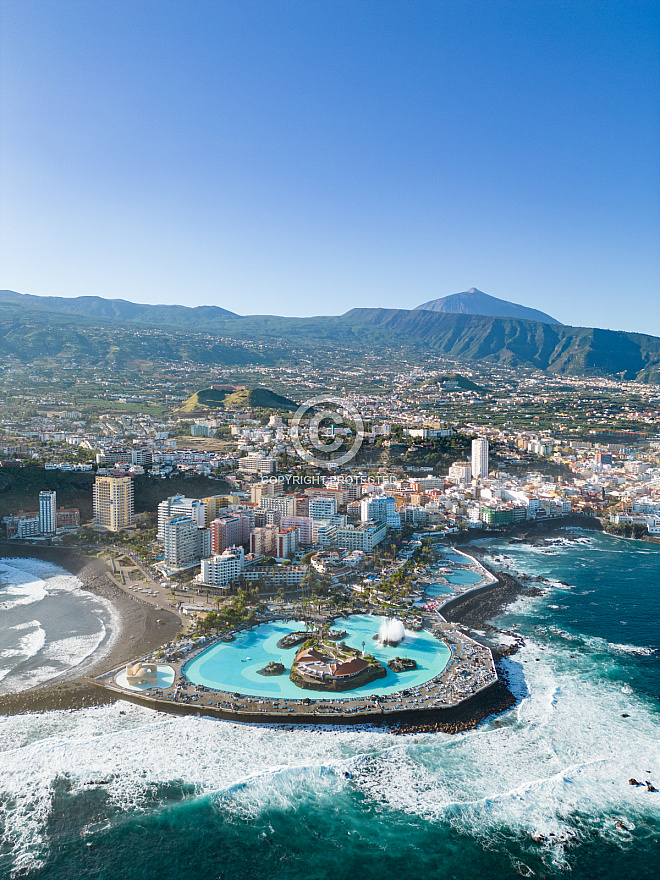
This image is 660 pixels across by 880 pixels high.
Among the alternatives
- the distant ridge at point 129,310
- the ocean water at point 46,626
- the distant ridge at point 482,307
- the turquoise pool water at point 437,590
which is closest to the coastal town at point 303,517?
the turquoise pool water at point 437,590

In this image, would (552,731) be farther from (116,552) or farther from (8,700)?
(116,552)

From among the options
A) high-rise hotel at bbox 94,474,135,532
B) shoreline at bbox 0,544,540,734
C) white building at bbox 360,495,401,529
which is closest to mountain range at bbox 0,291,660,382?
high-rise hotel at bbox 94,474,135,532

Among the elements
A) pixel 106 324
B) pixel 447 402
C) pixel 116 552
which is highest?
pixel 106 324

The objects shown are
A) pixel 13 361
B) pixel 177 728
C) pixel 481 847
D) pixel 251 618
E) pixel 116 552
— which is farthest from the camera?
pixel 13 361

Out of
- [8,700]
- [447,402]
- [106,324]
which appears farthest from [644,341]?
[8,700]

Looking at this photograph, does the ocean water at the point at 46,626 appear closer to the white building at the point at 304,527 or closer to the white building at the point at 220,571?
the white building at the point at 220,571

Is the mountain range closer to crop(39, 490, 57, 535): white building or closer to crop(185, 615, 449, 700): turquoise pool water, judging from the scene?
crop(39, 490, 57, 535): white building
